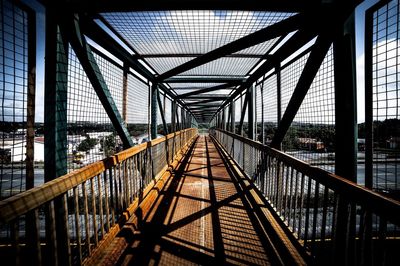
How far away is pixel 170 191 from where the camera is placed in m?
4.43

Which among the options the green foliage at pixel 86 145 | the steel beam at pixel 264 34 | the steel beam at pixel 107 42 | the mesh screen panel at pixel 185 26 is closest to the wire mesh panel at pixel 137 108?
the steel beam at pixel 107 42

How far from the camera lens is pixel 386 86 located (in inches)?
70.5

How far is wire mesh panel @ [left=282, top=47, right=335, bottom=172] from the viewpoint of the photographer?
2.50 m

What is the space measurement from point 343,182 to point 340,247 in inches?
23.0

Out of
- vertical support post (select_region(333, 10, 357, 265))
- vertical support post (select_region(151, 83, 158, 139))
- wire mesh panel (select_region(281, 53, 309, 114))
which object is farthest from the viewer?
vertical support post (select_region(151, 83, 158, 139))

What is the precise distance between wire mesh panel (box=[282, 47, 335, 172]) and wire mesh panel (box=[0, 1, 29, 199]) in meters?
3.22

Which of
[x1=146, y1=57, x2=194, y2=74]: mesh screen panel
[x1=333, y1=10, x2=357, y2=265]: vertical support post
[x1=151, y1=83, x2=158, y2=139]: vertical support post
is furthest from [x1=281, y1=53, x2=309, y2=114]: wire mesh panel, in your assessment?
→ [x1=151, y1=83, x2=158, y2=139]: vertical support post

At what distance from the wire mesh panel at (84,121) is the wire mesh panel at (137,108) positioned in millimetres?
1071

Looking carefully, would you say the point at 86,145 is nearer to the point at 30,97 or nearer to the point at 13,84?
the point at 30,97

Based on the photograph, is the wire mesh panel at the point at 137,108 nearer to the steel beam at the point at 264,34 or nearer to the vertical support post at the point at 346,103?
the steel beam at the point at 264,34

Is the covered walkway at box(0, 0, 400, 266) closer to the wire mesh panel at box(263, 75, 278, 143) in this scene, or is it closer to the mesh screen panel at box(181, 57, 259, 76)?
the wire mesh panel at box(263, 75, 278, 143)

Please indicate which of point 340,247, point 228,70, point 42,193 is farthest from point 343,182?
point 228,70

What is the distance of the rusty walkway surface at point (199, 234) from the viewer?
2240mm

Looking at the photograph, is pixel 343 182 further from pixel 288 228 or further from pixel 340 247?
pixel 288 228
